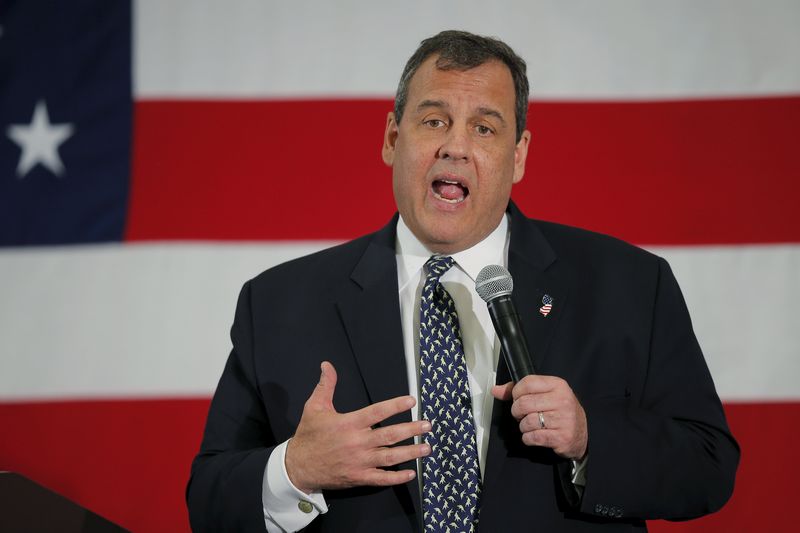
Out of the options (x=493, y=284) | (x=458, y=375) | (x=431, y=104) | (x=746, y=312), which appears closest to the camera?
(x=493, y=284)

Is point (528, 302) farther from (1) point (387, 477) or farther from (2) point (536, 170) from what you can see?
(2) point (536, 170)

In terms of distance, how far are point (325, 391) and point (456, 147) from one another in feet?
1.76

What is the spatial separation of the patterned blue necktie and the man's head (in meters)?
0.20

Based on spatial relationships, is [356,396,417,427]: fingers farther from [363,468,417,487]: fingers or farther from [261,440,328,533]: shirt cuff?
[261,440,328,533]: shirt cuff

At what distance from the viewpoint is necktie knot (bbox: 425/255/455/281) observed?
1.63m

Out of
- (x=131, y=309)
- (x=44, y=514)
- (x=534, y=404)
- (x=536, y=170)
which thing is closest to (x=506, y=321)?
(x=534, y=404)

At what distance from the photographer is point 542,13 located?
2598mm

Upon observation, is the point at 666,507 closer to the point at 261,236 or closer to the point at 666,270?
the point at 666,270

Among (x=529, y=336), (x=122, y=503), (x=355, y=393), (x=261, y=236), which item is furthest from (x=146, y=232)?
(x=529, y=336)

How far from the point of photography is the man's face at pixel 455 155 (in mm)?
1665

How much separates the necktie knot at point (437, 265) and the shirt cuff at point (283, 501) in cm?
40

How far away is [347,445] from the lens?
4.39ft

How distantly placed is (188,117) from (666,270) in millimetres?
1561

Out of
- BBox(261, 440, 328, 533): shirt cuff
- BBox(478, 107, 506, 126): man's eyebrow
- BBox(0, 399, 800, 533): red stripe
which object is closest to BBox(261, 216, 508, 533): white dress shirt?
BBox(261, 440, 328, 533): shirt cuff
